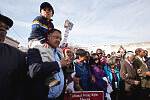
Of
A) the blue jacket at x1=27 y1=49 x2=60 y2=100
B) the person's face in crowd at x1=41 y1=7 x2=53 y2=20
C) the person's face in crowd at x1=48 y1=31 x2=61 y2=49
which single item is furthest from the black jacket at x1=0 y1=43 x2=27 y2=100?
the person's face in crowd at x1=41 y1=7 x2=53 y2=20

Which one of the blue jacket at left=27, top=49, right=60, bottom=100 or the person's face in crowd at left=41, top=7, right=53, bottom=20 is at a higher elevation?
the person's face in crowd at left=41, top=7, right=53, bottom=20

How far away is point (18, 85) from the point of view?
1.53m

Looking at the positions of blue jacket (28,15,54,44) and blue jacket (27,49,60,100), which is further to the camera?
blue jacket (28,15,54,44)

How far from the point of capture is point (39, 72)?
1.38m

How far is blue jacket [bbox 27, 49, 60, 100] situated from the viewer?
4.56 feet

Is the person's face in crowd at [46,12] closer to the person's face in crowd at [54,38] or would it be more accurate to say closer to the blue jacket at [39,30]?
the blue jacket at [39,30]

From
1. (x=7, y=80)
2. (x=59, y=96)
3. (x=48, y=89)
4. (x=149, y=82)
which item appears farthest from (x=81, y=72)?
(x=149, y=82)

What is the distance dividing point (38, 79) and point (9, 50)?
621 millimetres

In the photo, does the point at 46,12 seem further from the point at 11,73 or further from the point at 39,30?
the point at 11,73

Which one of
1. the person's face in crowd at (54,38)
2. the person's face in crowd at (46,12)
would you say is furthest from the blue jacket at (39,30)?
the person's face in crowd at (54,38)

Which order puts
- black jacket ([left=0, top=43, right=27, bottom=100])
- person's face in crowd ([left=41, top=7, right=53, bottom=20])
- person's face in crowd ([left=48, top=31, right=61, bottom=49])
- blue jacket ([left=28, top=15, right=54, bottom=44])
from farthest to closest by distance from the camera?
person's face in crowd ([left=41, top=7, right=53, bottom=20]) → blue jacket ([left=28, top=15, right=54, bottom=44]) → person's face in crowd ([left=48, top=31, right=61, bottom=49]) → black jacket ([left=0, top=43, right=27, bottom=100])

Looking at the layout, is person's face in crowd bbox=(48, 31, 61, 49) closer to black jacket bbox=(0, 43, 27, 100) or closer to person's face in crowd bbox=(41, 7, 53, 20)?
black jacket bbox=(0, 43, 27, 100)

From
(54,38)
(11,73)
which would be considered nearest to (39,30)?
(54,38)

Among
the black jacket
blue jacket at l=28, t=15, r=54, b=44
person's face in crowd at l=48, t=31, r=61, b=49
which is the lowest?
the black jacket
